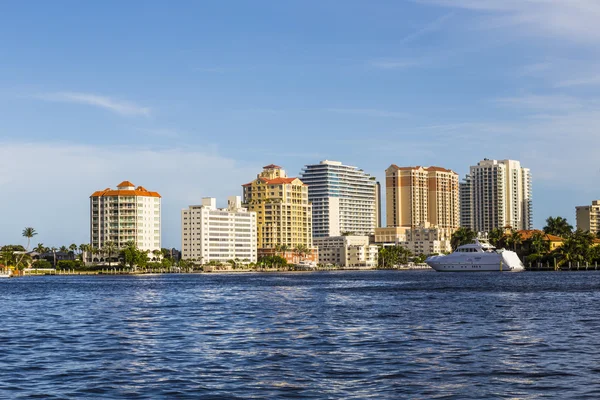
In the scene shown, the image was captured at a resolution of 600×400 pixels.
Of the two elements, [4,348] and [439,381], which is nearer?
[439,381]

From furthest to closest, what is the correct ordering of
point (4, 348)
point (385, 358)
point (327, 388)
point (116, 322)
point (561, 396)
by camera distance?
1. point (116, 322)
2. point (4, 348)
3. point (385, 358)
4. point (327, 388)
5. point (561, 396)

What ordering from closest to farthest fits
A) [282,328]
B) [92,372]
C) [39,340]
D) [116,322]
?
[92,372] → [39,340] → [282,328] → [116,322]

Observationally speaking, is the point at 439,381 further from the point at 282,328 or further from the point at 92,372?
the point at 282,328

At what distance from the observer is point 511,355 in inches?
1491

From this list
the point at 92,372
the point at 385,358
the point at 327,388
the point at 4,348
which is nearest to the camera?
the point at 327,388

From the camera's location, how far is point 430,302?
78.8 meters

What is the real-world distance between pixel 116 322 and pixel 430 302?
3199 centimetres

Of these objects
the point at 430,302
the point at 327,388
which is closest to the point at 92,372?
the point at 327,388

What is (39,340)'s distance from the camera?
4666 centimetres

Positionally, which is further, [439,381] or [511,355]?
[511,355]

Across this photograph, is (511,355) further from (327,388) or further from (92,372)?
(92,372)

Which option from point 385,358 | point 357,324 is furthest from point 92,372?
point 357,324

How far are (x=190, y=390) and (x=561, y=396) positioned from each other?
12.8 m

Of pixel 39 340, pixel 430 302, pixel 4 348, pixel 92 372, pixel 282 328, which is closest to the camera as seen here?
pixel 92 372
